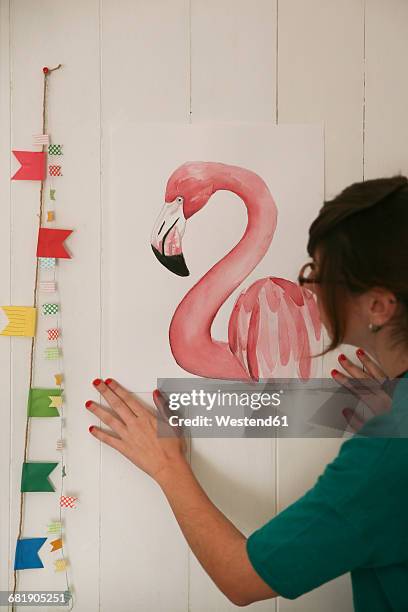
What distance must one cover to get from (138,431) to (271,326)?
364 mm

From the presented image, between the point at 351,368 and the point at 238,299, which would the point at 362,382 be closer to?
the point at 351,368

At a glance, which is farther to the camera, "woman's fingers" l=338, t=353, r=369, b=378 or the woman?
"woman's fingers" l=338, t=353, r=369, b=378

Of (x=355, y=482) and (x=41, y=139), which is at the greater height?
(x=41, y=139)

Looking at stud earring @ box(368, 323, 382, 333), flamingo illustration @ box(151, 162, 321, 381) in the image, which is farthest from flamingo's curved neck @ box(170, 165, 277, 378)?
stud earring @ box(368, 323, 382, 333)

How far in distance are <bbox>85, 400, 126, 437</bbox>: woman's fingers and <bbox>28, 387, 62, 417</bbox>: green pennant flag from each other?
0.08m

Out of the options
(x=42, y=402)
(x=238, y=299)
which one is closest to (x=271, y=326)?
(x=238, y=299)

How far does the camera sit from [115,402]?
1.11 metres

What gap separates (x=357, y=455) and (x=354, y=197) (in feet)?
1.32

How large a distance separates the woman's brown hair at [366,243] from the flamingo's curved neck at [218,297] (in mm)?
290

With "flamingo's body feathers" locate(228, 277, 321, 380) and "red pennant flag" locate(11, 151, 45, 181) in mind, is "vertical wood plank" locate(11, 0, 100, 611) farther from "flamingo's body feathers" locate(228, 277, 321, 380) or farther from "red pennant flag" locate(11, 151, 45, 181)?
"flamingo's body feathers" locate(228, 277, 321, 380)

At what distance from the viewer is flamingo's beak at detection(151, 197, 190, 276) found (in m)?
1.13

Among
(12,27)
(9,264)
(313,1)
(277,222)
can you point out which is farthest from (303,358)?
(12,27)

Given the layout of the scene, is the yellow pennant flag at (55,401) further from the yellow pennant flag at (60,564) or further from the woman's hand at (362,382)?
the woman's hand at (362,382)

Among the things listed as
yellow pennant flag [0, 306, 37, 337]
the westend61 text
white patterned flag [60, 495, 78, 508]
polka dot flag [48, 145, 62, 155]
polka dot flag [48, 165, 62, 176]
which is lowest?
white patterned flag [60, 495, 78, 508]
